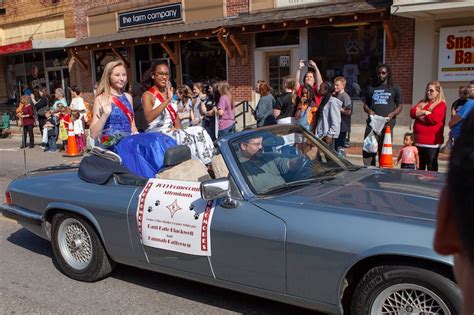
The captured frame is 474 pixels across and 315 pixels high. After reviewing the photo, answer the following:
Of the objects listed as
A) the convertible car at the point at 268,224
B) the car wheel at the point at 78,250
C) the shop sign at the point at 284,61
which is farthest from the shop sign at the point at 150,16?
the car wheel at the point at 78,250

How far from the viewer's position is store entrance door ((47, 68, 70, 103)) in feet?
74.9

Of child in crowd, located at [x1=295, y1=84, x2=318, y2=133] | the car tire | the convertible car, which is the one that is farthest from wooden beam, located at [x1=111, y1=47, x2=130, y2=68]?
the car tire

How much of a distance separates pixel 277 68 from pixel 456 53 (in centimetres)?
546

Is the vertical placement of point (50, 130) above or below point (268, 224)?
below

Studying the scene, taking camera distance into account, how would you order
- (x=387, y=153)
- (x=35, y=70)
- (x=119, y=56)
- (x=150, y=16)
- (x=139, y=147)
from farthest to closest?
(x=35, y=70) < (x=119, y=56) < (x=150, y=16) < (x=387, y=153) < (x=139, y=147)

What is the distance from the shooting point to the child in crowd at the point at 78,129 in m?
13.2

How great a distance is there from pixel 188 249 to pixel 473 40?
34.4ft

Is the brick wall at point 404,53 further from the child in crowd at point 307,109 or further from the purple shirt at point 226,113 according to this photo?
the child in crowd at point 307,109

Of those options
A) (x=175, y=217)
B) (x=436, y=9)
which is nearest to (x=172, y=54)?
(x=436, y=9)

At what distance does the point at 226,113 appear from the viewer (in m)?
9.42

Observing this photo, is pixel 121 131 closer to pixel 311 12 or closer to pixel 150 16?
pixel 311 12

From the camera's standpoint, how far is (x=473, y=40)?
11500 mm

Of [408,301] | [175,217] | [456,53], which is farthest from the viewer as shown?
[456,53]

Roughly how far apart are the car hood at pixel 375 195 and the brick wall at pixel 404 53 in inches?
369
